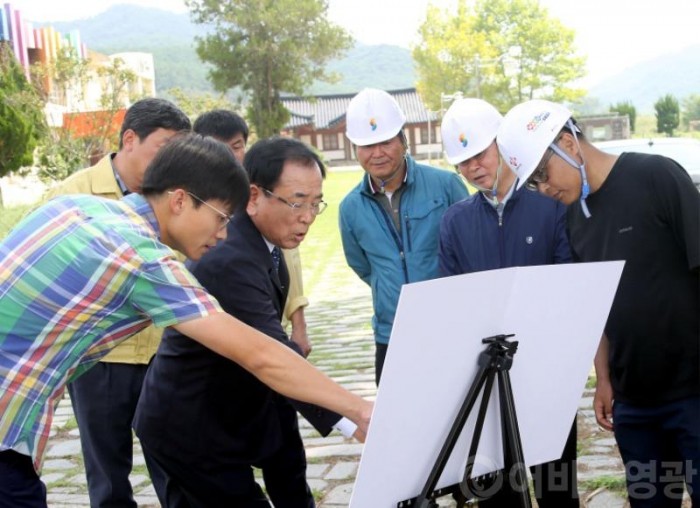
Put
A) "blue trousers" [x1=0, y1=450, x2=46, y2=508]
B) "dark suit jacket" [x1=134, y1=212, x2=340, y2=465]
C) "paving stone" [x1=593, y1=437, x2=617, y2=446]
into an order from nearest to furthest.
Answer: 1. "blue trousers" [x1=0, y1=450, x2=46, y2=508]
2. "dark suit jacket" [x1=134, y1=212, x2=340, y2=465]
3. "paving stone" [x1=593, y1=437, x2=617, y2=446]

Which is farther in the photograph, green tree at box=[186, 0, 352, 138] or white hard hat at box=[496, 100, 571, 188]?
green tree at box=[186, 0, 352, 138]

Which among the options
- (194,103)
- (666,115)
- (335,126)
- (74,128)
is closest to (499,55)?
(666,115)

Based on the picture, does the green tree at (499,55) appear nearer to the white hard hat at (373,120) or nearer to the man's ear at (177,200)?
the white hard hat at (373,120)

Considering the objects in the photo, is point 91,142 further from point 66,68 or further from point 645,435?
point 645,435

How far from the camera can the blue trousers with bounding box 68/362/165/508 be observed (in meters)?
4.07

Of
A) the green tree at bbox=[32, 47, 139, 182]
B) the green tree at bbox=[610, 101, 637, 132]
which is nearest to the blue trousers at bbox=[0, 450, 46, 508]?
the green tree at bbox=[32, 47, 139, 182]

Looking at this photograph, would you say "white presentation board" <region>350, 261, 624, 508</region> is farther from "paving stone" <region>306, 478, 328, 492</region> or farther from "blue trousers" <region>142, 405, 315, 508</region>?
"paving stone" <region>306, 478, 328, 492</region>

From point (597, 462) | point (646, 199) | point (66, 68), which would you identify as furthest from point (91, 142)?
point (646, 199)

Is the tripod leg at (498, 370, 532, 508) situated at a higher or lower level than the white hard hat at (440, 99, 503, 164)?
lower

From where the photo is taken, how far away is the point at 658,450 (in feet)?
11.1

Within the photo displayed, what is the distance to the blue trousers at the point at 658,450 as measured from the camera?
3.26m

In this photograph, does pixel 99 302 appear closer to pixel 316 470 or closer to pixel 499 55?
pixel 316 470

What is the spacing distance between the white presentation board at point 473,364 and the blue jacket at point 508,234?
122 cm

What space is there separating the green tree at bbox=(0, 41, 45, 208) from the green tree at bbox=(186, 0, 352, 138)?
22.8m
